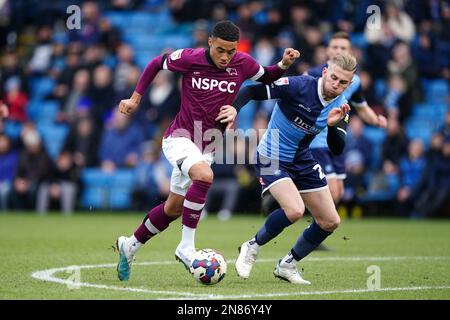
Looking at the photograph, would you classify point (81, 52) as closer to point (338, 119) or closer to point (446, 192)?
point (446, 192)

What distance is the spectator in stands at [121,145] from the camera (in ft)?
66.9

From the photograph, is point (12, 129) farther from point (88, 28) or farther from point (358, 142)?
point (358, 142)

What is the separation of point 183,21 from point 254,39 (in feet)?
9.41

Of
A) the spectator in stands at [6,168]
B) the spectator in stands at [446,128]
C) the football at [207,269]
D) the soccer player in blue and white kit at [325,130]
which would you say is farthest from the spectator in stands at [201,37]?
the football at [207,269]

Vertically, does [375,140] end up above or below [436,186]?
above

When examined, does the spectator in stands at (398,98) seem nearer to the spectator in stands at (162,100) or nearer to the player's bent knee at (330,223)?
the spectator in stands at (162,100)

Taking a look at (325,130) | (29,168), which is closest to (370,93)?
(325,130)

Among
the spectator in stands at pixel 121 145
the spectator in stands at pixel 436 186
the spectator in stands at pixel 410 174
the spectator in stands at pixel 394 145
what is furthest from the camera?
the spectator in stands at pixel 121 145

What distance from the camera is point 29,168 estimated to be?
2069 centimetres

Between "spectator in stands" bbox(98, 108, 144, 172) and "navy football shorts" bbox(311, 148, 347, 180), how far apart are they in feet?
27.8

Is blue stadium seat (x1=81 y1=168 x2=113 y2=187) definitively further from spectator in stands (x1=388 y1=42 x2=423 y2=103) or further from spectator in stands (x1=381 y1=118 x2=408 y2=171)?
spectator in stands (x1=388 y1=42 x2=423 y2=103)

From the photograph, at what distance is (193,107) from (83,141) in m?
12.1

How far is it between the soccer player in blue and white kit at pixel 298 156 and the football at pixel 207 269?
0.76m
